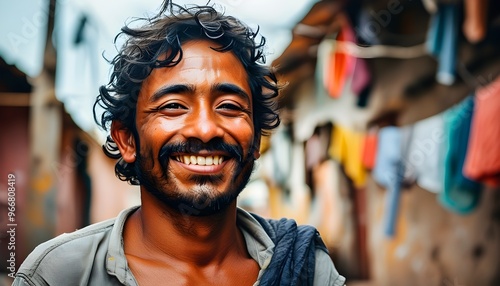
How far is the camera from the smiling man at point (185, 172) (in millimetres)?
1937

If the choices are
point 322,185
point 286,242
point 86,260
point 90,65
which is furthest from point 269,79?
point 322,185

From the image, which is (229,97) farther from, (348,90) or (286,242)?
(348,90)

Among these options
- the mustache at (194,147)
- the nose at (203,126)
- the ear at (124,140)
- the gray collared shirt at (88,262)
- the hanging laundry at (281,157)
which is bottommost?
the hanging laundry at (281,157)

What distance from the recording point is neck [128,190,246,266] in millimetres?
2016

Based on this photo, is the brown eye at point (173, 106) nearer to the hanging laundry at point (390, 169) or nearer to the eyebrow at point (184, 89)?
the eyebrow at point (184, 89)

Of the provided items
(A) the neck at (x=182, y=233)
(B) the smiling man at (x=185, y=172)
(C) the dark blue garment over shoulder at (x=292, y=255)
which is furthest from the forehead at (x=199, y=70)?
(C) the dark blue garment over shoulder at (x=292, y=255)

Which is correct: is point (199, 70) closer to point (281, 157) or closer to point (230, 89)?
point (230, 89)

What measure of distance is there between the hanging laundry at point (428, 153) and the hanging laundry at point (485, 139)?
0.20 metres

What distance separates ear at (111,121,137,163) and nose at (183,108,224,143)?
0.22 metres

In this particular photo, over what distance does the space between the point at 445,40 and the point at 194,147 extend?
327 centimetres

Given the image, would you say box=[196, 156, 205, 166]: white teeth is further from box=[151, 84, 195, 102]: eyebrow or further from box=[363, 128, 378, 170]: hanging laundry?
box=[363, 128, 378, 170]: hanging laundry

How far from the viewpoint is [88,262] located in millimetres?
1917

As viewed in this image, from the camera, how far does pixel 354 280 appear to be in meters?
5.12

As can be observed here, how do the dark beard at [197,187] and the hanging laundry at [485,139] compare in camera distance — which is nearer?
the dark beard at [197,187]
